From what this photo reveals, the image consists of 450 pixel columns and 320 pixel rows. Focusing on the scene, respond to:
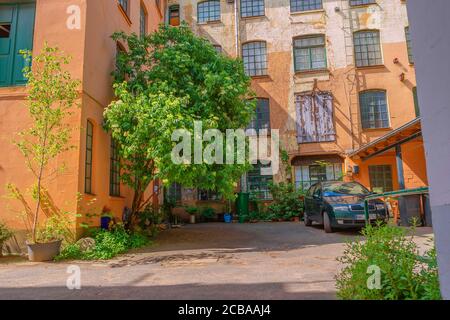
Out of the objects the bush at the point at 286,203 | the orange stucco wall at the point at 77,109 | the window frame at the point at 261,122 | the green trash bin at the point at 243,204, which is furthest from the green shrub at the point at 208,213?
the orange stucco wall at the point at 77,109

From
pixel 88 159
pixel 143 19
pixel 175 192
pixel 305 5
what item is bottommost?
pixel 175 192

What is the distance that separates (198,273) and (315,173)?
491 inches

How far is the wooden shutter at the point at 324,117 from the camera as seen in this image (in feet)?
55.7

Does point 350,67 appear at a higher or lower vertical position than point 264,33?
lower

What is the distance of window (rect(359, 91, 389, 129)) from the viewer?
1681cm

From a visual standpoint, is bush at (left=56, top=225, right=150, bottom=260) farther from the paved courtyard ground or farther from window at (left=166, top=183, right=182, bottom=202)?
window at (left=166, top=183, right=182, bottom=202)

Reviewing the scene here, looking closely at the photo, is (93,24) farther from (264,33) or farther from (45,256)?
(264,33)

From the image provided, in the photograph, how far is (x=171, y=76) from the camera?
9.41 metres

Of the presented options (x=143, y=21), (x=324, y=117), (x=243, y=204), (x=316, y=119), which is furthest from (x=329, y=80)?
(x=143, y=21)

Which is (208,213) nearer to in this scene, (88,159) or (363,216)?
(88,159)

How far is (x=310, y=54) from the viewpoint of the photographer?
17.9m

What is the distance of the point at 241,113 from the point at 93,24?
480cm

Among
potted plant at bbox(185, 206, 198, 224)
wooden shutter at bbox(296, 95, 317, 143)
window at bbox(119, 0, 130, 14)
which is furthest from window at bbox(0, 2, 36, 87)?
wooden shutter at bbox(296, 95, 317, 143)

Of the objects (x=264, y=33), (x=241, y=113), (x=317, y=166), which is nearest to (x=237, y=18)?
(x=264, y=33)
